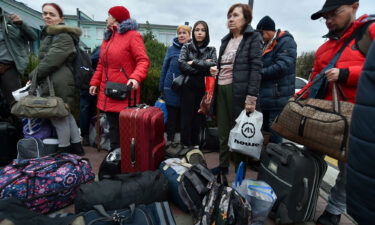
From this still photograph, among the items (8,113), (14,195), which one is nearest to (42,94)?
(8,113)

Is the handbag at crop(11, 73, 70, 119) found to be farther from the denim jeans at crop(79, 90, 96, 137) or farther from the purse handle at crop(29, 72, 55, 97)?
the denim jeans at crop(79, 90, 96, 137)

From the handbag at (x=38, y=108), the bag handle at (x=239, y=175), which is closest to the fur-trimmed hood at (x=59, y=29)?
the handbag at (x=38, y=108)

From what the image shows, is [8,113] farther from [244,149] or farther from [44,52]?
[244,149]

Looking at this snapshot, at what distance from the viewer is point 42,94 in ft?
9.55

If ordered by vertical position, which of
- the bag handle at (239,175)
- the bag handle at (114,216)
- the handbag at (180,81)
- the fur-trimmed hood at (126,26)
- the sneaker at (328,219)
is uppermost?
the fur-trimmed hood at (126,26)

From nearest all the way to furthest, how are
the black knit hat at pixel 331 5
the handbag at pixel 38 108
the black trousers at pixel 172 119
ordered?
the black knit hat at pixel 331 5 < the handbag at pixel 38 108 < the black trousers at pixel 172 119

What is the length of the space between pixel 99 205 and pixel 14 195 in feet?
2.45

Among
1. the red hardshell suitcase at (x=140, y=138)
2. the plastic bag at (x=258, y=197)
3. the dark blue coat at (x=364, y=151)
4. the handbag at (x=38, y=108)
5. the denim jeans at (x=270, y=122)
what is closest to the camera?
the dark blue coat at (x=364, y=151)

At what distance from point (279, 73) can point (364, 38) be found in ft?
3.85

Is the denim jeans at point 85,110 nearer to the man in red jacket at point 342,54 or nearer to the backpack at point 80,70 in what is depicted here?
the backpack at point 80,70

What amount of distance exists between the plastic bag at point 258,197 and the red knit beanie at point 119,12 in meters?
2.16

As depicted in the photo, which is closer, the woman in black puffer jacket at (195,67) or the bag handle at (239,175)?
the bag handle at (239,175)

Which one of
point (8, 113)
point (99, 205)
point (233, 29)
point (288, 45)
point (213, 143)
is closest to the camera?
point (99, 205)

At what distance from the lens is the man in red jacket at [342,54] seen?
1.53m
